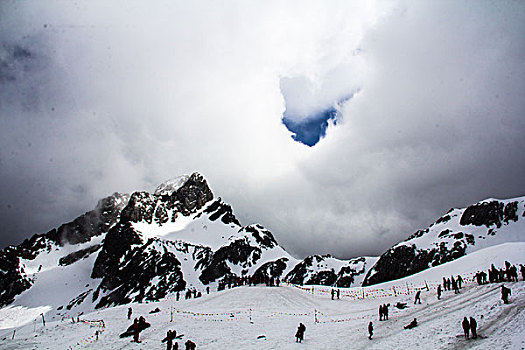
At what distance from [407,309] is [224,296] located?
30439mm

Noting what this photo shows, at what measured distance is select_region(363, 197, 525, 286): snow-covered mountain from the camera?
489 ft

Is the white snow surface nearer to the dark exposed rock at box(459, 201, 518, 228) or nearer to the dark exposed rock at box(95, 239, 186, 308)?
the dark exposed rock at box(95, 239, 186, 308)

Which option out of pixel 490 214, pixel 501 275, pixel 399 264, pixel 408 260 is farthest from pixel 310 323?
pixel 490 214

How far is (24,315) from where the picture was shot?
177 meters

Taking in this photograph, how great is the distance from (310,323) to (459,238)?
154 m

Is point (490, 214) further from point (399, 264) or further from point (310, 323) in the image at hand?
point (310, 323)

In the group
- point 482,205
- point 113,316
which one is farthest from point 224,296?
point 482,205

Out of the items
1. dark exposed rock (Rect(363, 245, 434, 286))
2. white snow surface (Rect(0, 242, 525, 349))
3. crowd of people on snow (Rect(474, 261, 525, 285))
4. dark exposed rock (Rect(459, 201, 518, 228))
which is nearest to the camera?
white snow surface (Rect(0, 242, 525, 349))

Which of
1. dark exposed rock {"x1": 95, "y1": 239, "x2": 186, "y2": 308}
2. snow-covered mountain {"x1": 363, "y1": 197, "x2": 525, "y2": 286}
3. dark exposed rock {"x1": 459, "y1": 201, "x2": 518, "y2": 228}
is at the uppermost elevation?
dark exposed rock {"x1": 459, "y1": 201, "x2": 518, "y2": 228}

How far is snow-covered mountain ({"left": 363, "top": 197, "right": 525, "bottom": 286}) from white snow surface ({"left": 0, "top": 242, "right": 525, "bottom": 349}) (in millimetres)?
101231

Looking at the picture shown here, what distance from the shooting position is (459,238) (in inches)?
6240

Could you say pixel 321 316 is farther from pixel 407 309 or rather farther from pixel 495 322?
pixel 495 322

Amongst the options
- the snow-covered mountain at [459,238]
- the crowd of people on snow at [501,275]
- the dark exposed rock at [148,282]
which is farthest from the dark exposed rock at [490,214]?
the dark exposed rock at [148,282]

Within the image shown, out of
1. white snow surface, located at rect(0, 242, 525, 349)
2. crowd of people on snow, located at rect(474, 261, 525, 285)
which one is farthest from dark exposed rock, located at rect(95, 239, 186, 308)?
crowd of people on snow, located at rect(474, 261, 525, 285)
